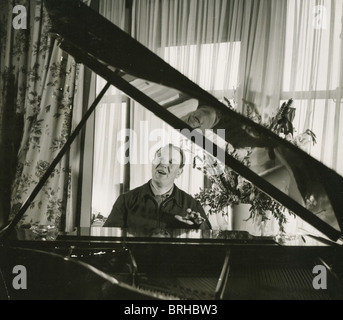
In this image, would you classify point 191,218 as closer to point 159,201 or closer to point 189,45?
point 159,201

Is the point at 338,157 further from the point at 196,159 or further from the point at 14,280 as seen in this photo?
the point at 14,280

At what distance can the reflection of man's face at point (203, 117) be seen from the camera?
130 centimetres

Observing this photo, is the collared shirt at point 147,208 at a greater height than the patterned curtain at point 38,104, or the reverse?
the patterned curtain at point 38,104

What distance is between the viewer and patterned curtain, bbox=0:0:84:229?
8.02ft

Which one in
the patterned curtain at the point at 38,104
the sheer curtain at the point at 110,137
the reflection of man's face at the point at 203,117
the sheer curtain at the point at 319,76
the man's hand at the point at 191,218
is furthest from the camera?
the sheer curtain at the point at 110,137

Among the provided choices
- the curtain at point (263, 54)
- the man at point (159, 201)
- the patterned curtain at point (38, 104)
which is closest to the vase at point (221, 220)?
the man at point (159, 201)

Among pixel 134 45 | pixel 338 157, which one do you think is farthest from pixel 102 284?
pixel 338 157

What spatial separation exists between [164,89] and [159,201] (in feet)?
3.31

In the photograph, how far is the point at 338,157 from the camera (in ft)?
7.50

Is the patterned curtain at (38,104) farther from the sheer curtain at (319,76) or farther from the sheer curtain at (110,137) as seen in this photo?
the sheer curtain at (319,76)

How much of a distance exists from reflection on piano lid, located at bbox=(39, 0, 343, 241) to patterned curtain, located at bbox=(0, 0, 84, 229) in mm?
1246

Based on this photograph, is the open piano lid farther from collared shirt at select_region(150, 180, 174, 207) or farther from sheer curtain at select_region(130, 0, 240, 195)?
sheer curtain at select_region(130, 0, 240, 195)

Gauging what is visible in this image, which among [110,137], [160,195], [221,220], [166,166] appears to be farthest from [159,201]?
[110,137]
